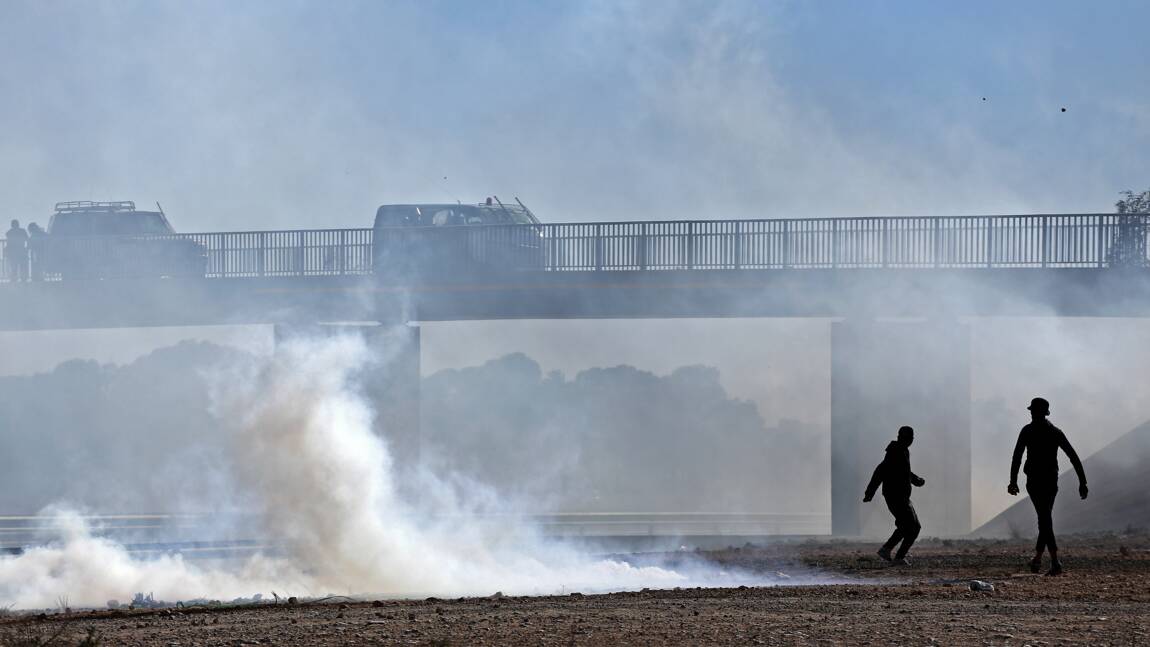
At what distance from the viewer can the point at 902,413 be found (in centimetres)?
3784

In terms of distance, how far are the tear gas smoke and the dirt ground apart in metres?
→ 4.78

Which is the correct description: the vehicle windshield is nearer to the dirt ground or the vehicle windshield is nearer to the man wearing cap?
the dirt ground

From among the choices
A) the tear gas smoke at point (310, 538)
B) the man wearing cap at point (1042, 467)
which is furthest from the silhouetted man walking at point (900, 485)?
the tear gas smoke at point (310, 538)

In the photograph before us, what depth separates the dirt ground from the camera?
12000mm

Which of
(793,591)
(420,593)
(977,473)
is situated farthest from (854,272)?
(793,591)

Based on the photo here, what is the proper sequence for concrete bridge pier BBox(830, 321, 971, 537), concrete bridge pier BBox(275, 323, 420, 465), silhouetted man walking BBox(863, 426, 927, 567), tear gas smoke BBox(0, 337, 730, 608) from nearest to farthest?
silhouetted man walking BBox(863, 426, 927, 567)
tear gas smoke BBox(0, 337, 730, 608)
concrete bridge pier BBox(275, 323, 420, 465)
concrete bridge pier BBox(830, 321, 971, 537)

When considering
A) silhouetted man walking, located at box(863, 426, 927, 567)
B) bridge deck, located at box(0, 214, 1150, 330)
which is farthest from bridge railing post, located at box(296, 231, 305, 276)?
silhouetted man walking, located at box(863, 426, 927, 567)

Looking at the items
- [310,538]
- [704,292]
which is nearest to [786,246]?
[704,292]

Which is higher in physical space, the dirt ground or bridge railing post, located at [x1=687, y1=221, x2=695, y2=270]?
bridge railing post, located at [x1=687, y1=221, x2=695, y2=270]

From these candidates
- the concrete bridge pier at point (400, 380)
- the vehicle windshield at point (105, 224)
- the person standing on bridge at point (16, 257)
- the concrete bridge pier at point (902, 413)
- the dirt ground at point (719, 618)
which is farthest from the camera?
the vehicle windshield at point (105, 224)

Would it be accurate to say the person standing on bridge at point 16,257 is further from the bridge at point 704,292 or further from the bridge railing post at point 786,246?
the bridge railing post at point 786,246

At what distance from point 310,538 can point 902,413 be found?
1867 centimetres

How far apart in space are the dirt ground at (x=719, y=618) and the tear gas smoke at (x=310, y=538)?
4785 millimetres

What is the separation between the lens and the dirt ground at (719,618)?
1200 cm
